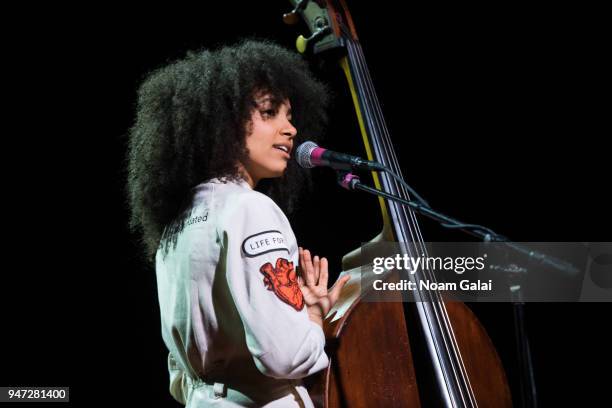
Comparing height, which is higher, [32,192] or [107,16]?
[107,16]

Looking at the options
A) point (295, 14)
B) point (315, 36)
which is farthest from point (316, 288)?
point (295, 14)

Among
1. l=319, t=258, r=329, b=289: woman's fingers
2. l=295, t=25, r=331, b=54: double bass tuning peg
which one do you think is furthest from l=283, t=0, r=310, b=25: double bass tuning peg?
l=319, t=258, r=329, b=289: woman's fingers

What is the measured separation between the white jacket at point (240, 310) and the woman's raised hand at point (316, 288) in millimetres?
112

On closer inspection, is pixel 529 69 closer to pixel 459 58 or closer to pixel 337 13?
pixel 459 58

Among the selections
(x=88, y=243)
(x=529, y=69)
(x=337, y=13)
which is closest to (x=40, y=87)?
(x=88, y=243)

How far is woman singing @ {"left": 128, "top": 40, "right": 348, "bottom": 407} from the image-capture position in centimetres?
138

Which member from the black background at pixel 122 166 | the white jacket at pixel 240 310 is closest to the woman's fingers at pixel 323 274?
the white jacket at pixel 240 310

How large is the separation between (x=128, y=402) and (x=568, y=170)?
8.30 ft

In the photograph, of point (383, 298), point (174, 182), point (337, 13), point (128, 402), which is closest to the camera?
point (383, 298)

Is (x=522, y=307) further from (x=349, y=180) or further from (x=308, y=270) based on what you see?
(x=308, y=270)

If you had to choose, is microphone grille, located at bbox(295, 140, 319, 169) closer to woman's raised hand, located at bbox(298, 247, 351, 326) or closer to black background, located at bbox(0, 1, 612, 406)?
woman's raised hand, located at bbox(298, 247, 351, 326)

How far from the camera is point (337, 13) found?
2246mm

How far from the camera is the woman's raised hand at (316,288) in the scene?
1.57 meters

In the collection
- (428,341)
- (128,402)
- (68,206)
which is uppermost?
(68,206)
